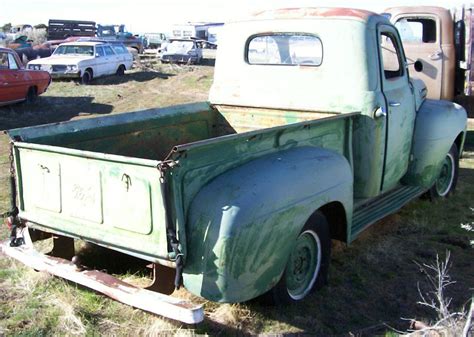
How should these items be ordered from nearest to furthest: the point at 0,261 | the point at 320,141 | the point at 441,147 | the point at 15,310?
1. the point at 15,310
2. the point at 320,141
3. the point at 0,261
4. the point at 441,147

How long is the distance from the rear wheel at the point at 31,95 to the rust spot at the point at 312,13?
402 inches

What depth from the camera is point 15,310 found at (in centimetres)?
380

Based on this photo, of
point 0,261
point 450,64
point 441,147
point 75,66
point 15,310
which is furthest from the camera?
point 75,66

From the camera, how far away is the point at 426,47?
351 inches

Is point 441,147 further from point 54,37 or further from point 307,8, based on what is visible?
point 54,37

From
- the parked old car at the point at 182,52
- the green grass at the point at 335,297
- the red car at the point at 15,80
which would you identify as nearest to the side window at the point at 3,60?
the red car at the point at 15,80

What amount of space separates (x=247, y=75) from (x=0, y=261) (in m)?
2.65

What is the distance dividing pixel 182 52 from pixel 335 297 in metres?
22.2

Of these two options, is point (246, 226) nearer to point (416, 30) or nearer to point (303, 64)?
point (303, 64)

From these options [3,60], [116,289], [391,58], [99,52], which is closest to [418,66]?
[391,58]

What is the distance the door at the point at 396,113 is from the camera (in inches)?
193

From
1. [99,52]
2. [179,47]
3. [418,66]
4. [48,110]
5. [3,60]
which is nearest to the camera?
[418,66]

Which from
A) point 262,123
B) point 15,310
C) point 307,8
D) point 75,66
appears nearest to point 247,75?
point 262,123

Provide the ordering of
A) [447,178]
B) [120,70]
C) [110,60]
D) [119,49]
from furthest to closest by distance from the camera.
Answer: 1. [119,49]
2. [120,70]
3. [110,60]
4. [447,178]
